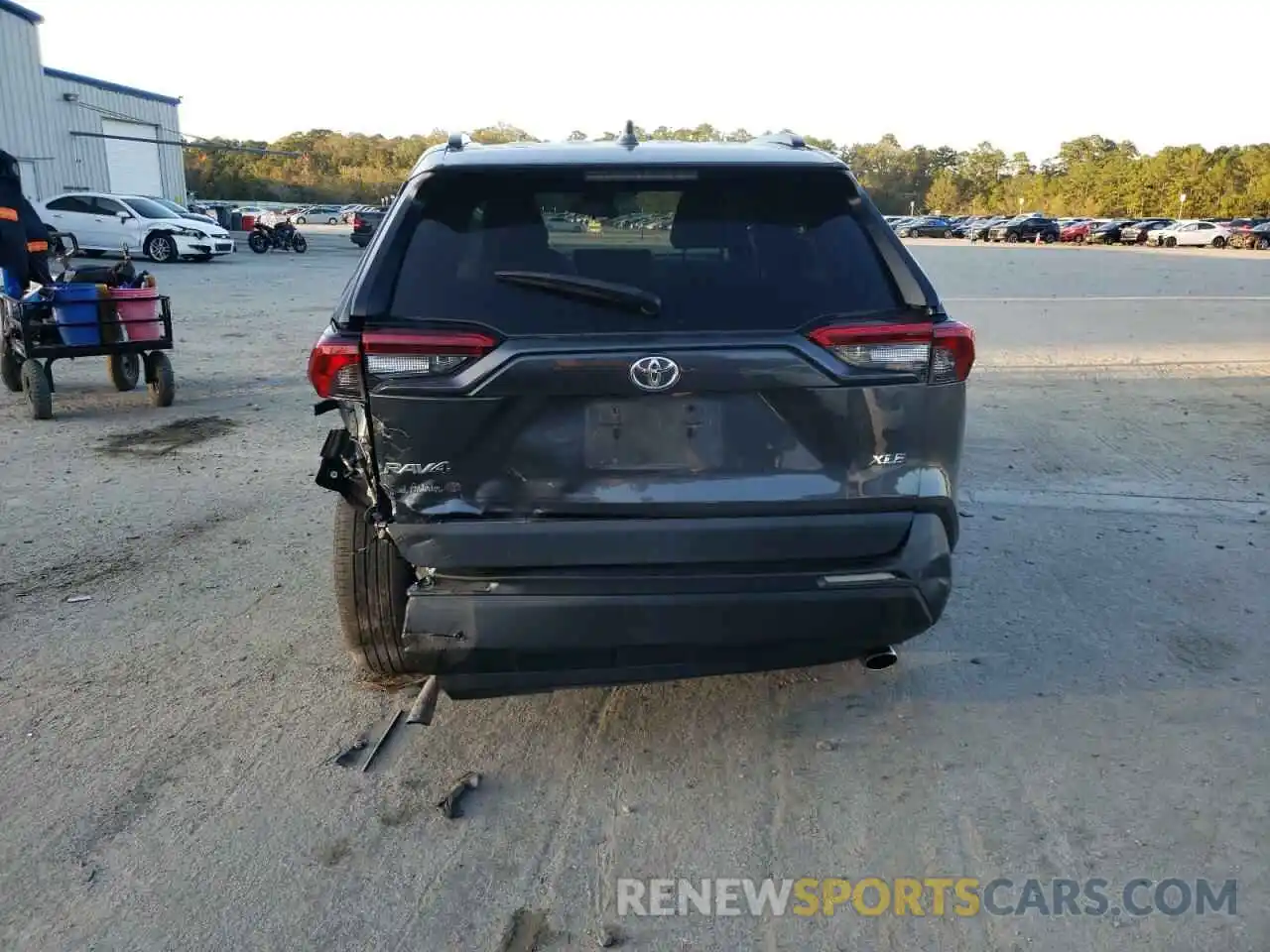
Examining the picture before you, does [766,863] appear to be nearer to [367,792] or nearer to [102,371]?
[367,792]

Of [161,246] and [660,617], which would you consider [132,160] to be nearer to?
[161,246]

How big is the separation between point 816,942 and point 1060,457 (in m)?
5.28

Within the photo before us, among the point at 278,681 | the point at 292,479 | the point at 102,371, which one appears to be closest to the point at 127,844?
the point at 278,681

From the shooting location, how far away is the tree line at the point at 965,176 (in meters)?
76.9

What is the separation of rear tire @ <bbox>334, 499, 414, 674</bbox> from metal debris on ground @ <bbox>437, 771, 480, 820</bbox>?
0.38 metres

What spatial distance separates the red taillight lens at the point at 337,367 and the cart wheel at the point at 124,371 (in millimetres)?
7228

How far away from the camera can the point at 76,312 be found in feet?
27.1

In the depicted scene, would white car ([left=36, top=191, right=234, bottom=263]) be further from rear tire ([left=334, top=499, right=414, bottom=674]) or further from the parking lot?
rear tire ([left=334, top=499, right=414, bottom=674])

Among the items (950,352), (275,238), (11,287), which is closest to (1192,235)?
(275,238)

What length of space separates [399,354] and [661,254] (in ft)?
2.67

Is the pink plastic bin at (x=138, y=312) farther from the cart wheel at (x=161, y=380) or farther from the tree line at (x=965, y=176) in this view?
the tree line at (x=965, y=176)

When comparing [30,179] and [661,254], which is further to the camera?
[30,179]

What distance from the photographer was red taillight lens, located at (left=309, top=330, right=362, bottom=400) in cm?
285

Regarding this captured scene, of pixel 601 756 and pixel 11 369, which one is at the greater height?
pixel 11 369
